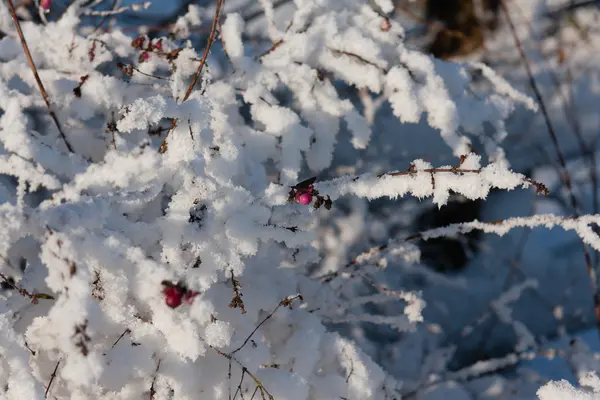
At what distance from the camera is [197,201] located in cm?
130

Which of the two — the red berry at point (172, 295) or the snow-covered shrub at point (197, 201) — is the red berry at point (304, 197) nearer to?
the snow-covered shrub at point (197, 201)

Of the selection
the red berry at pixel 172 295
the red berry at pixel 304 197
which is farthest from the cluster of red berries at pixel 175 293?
the red berry at pixel 304 197

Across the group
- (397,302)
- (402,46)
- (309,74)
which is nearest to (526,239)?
(397,302)

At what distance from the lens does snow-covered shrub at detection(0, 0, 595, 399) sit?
1189 mm

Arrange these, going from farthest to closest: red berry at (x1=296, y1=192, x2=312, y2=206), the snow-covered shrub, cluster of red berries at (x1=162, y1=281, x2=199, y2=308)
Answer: red berry at (x1=296, y1=192, x2=312, y2=206) → the snow-covered shrub → cluster of red berries at (x1=162, y1=281, x2=199, y2=308)

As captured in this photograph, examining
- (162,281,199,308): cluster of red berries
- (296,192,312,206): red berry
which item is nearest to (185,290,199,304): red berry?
(162,281,199,308): cluster of red berries

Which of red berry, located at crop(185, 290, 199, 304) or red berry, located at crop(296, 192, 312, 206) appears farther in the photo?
red berry, located at crop(296, 192, 312, 206)

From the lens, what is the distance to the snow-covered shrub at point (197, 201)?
1.19m

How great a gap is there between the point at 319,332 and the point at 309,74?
96 cm

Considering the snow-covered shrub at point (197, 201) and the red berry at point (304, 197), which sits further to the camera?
the red berry at point (304, 197)

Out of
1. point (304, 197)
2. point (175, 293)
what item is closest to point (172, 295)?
point (175, 293)

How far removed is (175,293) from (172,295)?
0.04 ft

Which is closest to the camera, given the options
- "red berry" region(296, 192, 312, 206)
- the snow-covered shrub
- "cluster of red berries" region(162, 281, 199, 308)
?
"cluster of red berries" region(162, 281, 199, 308)

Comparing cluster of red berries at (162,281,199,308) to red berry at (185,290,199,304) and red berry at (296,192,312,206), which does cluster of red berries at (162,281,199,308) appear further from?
red berry at (296,192,312,206)
